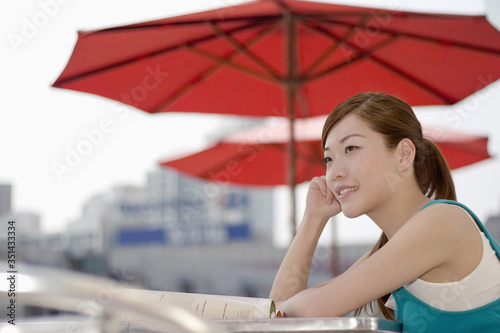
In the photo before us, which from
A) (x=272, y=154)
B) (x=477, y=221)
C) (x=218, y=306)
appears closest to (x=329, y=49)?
(x=272, y=154)

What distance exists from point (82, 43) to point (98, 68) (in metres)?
0.30

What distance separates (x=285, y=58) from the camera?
123 inches

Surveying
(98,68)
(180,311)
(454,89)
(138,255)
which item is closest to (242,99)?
(98,68)

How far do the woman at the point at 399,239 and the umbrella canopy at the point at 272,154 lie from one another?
2701 mm

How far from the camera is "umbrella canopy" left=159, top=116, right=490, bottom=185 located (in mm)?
4211

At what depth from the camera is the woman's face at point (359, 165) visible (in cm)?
119

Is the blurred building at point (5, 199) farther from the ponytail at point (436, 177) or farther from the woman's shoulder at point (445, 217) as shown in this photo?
the woman's shoulder at point (445, 217)

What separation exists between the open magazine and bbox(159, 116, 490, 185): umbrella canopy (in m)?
3.08

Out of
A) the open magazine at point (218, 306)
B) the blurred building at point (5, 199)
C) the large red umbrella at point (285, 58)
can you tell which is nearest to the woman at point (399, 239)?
the open magazine at point (218, 306)

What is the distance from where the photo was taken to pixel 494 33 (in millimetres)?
2639

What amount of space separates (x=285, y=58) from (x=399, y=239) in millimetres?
2220

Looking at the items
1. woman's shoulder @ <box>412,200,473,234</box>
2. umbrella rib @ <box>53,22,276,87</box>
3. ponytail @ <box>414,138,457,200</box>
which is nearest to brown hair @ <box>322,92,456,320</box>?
ponytail @ <box>414,138,457,200</box>

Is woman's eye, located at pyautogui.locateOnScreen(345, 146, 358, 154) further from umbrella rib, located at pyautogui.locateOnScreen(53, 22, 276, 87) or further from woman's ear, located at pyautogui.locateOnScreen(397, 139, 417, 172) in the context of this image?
umbrella rib, located at pyautogui.locateOnScreen(53, 22, 276, 87)

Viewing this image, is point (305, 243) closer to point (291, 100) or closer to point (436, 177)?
point (436, 177)
